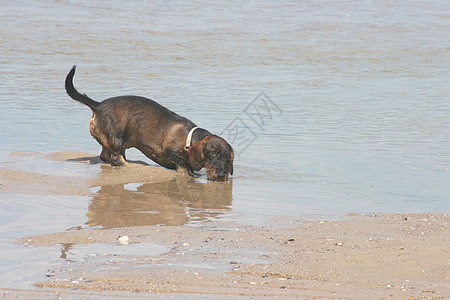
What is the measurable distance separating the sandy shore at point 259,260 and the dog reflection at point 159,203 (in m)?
0.35

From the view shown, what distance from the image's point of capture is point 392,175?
7707 millimetres

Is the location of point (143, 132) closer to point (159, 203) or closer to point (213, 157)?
point (213, 157)

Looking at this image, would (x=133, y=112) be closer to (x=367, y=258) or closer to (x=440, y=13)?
(x=367, y=258)

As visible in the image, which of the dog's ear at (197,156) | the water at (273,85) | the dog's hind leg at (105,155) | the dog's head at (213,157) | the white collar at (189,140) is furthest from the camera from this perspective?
the dog's hind leg at (105,155)

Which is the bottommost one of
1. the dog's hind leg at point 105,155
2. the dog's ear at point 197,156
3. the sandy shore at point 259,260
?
the dog's hind leg at point 105,155

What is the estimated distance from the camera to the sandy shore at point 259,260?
404cm

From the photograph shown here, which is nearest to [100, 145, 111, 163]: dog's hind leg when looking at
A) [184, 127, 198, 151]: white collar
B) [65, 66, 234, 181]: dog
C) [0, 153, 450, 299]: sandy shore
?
[65, 66, 234, 181]: dog

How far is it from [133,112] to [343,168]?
2.41 meters

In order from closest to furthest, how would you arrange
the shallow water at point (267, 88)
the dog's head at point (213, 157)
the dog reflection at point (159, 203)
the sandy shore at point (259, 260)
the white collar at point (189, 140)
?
the sandy shore at point (259, 260)
the dog reflection at point (159, 203)
the shallow water at point (267, 88)
the dog's head at point (213, 157)
the white collar at point (189, 140)

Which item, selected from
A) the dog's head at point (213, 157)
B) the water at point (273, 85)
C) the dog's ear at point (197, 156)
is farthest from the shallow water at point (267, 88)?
the dog's ear at point (197, 156)

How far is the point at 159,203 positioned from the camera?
661cm

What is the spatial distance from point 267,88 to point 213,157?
5.27 metres

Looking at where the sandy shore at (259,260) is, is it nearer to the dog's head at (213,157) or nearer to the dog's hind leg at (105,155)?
the dog's head at (213,157)

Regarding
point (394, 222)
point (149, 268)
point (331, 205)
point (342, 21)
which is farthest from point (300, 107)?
point (342, 21)
